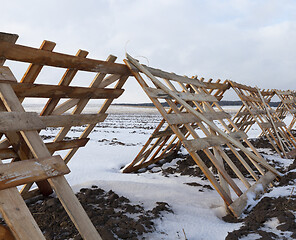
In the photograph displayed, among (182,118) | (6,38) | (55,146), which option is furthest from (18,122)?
(182,118)

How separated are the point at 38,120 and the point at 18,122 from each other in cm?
16

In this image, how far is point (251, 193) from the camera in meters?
3.46

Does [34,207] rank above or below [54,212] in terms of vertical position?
above

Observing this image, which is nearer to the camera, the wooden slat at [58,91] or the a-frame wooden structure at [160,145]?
the wooden slat at [58,91]

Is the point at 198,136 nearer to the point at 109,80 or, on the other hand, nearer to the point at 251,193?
the point at 251,193

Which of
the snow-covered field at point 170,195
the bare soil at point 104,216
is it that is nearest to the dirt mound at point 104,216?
the bare soil at point 104,216

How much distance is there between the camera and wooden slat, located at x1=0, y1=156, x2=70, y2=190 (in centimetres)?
157

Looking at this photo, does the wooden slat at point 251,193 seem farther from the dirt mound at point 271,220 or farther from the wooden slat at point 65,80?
the wooden slat at point 65,80

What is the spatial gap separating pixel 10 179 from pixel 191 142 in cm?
206

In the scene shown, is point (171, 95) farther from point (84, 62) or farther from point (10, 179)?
point (10, 179)

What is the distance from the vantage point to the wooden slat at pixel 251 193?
9.83 feet

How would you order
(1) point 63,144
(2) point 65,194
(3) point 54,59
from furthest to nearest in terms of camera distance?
(1) point 63,144
(3) point 54,59
(2) point 65,194

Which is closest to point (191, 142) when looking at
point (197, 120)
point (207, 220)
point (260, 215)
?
point (197, 120)

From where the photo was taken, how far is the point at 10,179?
1575mm
